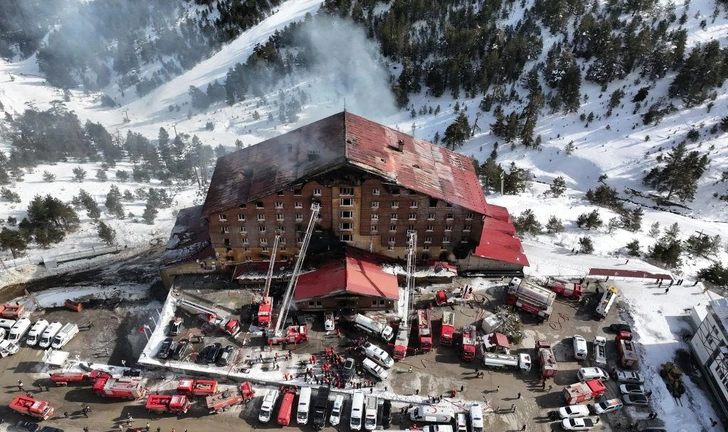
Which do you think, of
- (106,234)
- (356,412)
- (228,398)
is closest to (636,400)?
(356,412)

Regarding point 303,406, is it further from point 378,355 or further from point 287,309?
point 287,309

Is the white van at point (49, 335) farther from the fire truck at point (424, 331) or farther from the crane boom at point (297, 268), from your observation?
the fire truck at point (424, 331)

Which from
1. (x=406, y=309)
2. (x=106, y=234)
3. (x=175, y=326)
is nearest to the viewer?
(x=175, y=326)

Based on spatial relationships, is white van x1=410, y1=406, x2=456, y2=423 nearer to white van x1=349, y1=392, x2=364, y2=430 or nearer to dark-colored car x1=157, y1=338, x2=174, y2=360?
white van x1=349, y1=392, x2=364, y2=430

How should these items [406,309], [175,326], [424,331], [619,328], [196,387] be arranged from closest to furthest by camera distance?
1. [196,387]
2. [424,331]
3. [175,326]
4. [619,328]
5. [406,309]

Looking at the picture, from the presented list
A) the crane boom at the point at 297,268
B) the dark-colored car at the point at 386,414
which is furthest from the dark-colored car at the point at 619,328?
the crane boom at the point at 297,268

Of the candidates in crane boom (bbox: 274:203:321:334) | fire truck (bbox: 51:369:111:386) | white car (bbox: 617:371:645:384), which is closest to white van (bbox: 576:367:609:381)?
white car (bbox: 617:371:645:384)
